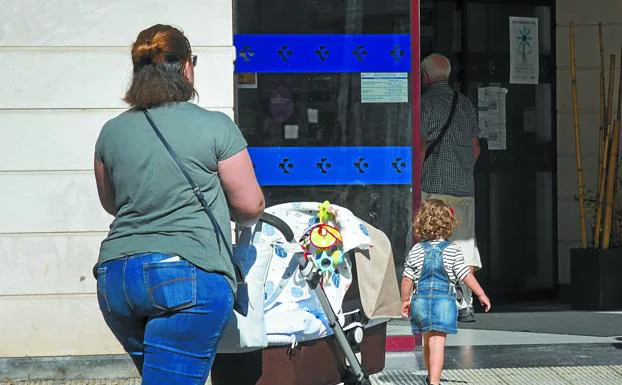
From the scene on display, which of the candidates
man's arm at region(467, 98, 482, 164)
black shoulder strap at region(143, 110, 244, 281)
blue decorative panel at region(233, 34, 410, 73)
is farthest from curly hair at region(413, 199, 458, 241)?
black shoulder strap at region(143, 110, 244, 281)

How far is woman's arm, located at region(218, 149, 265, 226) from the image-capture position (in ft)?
13.5

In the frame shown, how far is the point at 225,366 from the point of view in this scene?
470 centimetres

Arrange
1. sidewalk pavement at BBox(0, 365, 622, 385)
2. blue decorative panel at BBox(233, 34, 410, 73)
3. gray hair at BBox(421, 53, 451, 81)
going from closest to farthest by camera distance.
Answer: sidewalk pavement at BBox(0, 365, 622, 385) < blue decorative panel at BBox(233, 34, 410, 73) < gray hair at BBox(421, 53, 451, 81)

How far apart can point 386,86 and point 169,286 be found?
12.4 ft

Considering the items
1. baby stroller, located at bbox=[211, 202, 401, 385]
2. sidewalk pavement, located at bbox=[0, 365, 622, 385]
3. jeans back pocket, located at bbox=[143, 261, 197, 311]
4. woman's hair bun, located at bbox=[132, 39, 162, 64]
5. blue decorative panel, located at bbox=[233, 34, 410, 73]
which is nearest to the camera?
jeans back pocket, located at bbox=[143, 261, 197, 311]

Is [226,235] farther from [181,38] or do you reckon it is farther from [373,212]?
[373,212]

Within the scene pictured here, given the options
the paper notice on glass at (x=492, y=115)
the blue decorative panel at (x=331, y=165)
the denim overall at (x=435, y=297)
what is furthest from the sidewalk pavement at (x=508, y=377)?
the paper notice on glass at (x=492, y=115)

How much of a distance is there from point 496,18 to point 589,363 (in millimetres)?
3461

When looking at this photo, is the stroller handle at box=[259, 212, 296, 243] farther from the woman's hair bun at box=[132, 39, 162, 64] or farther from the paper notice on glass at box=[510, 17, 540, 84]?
the paper notice on glass at box=[510, 17, 540, 84]

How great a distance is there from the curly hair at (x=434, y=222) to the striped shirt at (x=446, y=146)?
1.82 meters

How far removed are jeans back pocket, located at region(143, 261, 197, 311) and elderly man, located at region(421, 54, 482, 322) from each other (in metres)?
4.48

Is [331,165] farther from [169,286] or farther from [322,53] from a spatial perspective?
[169,286]

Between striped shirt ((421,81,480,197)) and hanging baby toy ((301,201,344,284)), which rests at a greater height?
striped shirt ((421,81,480,197))

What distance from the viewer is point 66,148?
7121 millimetres
